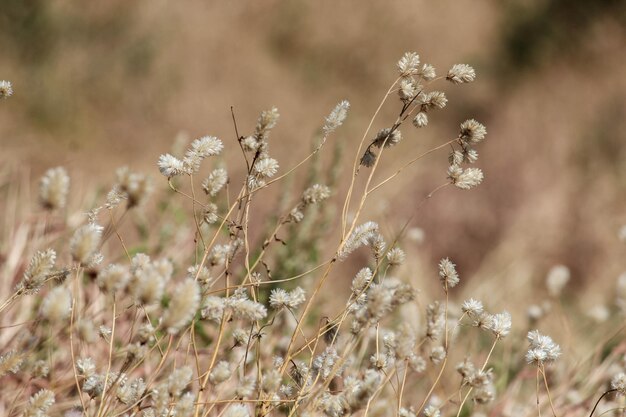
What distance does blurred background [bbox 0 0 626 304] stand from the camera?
3307mm

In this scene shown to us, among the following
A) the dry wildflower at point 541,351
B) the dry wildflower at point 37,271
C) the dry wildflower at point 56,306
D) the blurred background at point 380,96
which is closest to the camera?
the dry wildflower at point 56,306

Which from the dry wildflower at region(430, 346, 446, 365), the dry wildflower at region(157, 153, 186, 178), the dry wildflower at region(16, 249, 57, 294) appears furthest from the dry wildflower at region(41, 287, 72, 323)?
the dry wildflower at region(430, 346, 446, 365)

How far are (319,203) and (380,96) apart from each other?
311 centimetres

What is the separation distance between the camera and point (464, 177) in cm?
92

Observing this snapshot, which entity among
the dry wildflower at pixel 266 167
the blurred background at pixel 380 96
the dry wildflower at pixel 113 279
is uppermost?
the blurred background at pixel 380 96

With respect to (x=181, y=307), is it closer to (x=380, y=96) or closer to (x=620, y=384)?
(x=620, y=384)

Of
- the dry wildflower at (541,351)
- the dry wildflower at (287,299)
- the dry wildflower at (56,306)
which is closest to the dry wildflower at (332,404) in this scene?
the dry wildflower at (287,299)

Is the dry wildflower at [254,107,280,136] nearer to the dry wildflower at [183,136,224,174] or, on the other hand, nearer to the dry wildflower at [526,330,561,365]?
the dry wildflower at [183,136,224,174]

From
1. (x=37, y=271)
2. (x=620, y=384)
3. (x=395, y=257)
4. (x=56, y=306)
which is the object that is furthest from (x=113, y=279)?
(x=620, y=384)

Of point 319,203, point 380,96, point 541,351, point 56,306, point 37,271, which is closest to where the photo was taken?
point 56,306

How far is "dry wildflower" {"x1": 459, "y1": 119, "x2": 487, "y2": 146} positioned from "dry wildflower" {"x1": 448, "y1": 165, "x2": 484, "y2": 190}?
0.05 m

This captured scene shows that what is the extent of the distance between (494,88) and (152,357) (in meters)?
3.60

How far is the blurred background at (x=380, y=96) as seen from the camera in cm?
331

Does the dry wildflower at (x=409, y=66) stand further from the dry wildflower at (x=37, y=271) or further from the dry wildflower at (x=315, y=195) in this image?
the dry wildflower at (x=37, y=271)
